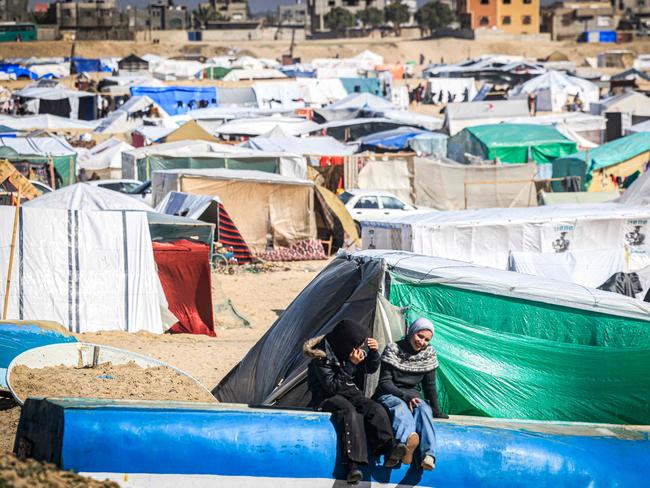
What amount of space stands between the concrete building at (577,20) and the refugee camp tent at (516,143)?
83454 mm

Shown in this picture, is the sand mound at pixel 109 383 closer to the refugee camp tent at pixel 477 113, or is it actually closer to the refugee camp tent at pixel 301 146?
the refugee camp tent at pixel 301 146

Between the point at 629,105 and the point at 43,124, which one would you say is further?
the point at 629,105

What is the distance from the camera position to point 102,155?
29.9m

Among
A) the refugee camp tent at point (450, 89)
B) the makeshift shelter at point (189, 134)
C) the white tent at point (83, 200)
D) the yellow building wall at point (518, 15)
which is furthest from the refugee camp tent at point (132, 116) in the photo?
the yellow building wall at point (518, 15)

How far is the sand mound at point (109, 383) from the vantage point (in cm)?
850

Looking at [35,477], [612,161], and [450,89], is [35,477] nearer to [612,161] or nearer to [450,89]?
[612,161]

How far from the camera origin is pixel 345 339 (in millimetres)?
6547

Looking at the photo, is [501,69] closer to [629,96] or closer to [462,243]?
[629,96]

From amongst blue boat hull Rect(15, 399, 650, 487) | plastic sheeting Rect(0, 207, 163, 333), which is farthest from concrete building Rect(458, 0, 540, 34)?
blue boat hull Rect(15, 399, 650, 487)

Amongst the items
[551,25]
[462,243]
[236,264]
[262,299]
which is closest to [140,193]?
[236,264]

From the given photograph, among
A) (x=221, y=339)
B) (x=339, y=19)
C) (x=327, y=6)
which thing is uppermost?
(x=327, y=6)

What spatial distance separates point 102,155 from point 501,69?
37108mm

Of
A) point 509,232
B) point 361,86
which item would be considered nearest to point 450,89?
point 361,86

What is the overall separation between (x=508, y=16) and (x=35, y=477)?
10860 cm
